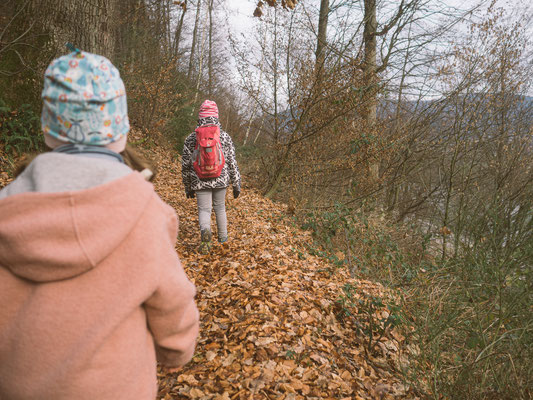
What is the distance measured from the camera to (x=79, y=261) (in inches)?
41.1

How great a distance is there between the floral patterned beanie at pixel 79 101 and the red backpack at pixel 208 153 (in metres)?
3.41

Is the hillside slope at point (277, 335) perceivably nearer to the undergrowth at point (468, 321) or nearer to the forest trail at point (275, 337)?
the forest trail at point (275, 337)

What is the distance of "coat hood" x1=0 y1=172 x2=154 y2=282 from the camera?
102 cm

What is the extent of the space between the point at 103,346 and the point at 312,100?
8323 millimetres

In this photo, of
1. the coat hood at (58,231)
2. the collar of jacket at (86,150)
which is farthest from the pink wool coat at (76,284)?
the collar of jacket at (86,150)

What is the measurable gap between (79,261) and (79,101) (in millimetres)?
556

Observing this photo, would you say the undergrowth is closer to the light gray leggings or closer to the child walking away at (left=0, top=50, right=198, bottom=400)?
the light gray leggings

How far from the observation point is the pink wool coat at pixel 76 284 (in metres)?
1.02

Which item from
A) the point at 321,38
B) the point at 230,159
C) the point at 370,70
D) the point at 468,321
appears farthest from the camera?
the point at 370,70

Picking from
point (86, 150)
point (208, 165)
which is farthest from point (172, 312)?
point (208, 165)

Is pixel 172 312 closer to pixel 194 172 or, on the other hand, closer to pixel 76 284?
pixel 76 284

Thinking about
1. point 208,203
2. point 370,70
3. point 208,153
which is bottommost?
point 208,203

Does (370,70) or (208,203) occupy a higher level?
(370,70)

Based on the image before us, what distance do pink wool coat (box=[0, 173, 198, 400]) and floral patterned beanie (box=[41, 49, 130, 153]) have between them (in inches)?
10.5
